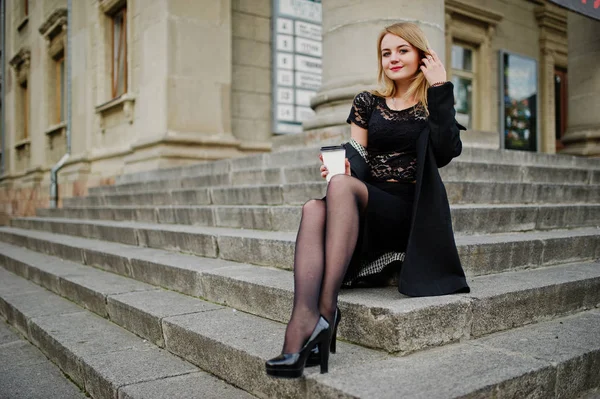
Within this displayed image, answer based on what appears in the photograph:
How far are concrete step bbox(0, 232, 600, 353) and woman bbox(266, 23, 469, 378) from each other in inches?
5.8

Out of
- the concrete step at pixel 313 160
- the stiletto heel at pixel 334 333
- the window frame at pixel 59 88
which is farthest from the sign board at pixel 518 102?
the stiletto heel at pixel 334 333

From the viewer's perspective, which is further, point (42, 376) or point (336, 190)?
point (42, 376)

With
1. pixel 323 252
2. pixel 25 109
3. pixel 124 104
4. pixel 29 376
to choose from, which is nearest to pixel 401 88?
pixel 323 252

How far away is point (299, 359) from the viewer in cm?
212

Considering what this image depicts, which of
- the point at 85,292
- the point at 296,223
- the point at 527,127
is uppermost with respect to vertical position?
the point at 527,127

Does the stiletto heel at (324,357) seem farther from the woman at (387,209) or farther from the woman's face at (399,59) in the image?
the woman's face at (399,59)

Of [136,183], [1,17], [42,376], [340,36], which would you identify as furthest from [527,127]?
[1,17]

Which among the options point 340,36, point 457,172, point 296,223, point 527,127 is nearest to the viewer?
point 296,223

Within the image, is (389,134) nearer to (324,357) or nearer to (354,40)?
(324,357)

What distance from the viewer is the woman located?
231 cm

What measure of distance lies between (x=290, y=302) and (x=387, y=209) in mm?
702

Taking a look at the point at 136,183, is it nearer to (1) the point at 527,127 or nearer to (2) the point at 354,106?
(2) the point at 354,106

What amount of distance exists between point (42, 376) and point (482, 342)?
8.20 feet

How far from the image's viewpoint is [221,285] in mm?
3479
